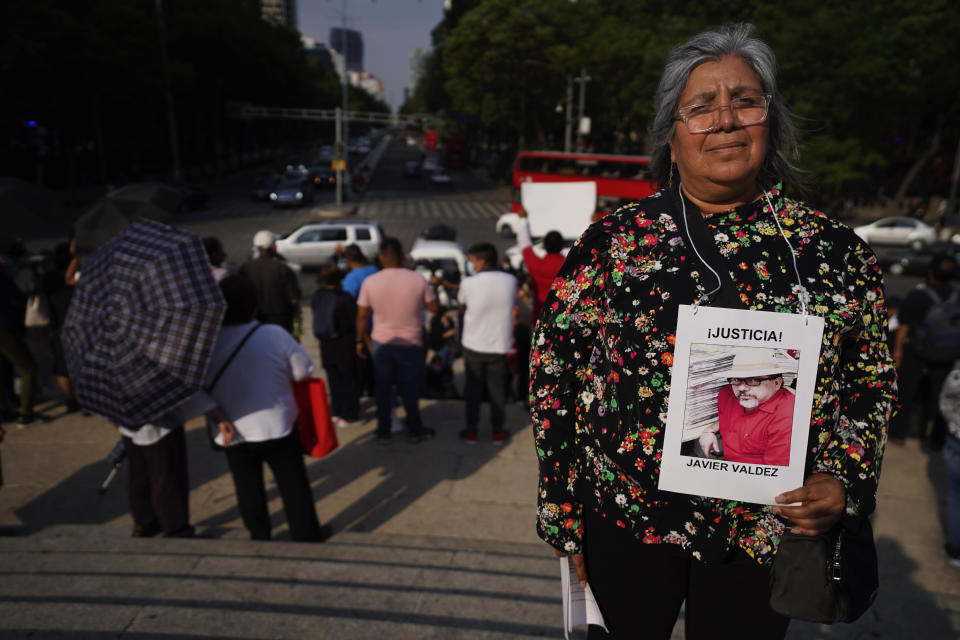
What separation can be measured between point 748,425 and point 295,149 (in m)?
104

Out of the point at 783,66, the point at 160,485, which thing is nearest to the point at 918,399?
the point at 160,485

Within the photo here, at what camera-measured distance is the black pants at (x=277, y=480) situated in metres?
3.87

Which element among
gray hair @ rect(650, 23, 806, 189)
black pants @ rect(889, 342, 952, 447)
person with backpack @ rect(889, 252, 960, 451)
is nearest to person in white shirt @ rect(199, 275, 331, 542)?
gray hair @ rect(650, 23, 806, 189)

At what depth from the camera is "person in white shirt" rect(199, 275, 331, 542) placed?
3.72 meters

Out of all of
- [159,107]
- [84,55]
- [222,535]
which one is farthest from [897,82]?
[159,107]

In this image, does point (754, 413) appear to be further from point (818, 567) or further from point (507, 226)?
point (507, 226)

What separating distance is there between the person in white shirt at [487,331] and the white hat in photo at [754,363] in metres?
4.38

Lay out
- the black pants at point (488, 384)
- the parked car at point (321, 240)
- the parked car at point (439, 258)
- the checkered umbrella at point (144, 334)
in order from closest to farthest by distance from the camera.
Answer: the checkered umbrella at point (144, 334)
the black pants at point (488, 384)
the parked car at point (439, 258)
the parked car at point (321, 240)

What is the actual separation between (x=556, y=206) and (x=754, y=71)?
20.7 meters

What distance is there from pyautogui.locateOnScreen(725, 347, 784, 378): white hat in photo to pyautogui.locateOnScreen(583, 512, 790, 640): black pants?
47cm

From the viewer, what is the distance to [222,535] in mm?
4395

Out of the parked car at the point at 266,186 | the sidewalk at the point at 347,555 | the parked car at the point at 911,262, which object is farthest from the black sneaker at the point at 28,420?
the parked car at the point at 266,186

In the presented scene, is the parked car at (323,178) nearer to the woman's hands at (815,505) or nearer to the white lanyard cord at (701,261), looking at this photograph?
the white lanyard cord at (701,261)

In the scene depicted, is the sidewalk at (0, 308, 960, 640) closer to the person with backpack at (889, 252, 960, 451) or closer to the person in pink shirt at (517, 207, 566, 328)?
the person with backpack at (889, 252, 960, 451)
